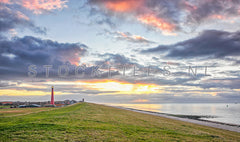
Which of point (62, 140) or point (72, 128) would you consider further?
point (72, 128)

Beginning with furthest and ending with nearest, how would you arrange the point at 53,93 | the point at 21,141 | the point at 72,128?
1. the point at 53,93
2. the point at 72,128
3. the point at 21,141

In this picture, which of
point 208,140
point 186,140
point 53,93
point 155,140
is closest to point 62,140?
point 155,140

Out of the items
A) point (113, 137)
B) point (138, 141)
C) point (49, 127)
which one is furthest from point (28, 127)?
point (138, 141)

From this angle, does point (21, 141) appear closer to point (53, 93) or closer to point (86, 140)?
point (86, 140)

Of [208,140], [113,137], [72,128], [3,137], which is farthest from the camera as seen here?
[208,140]

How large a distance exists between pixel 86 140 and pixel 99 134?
182cm

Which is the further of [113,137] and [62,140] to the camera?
[113,137]

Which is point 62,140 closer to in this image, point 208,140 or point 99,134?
point 99,134

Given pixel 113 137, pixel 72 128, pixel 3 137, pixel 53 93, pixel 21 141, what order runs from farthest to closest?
pixel 53 93, pixel 72 128, pixel 113 137, pixel 3 137, pixel 21 141

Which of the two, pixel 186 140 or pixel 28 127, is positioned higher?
pixel 28 127

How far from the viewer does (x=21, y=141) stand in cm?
1118

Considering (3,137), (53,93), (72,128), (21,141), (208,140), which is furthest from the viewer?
(53,93)

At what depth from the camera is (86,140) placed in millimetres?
11828

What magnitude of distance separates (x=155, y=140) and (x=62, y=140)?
22.4ft
